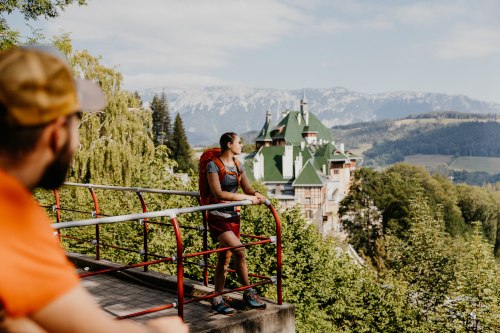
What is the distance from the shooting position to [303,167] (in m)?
92.8

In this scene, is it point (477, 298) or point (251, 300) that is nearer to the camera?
point (251, 300)

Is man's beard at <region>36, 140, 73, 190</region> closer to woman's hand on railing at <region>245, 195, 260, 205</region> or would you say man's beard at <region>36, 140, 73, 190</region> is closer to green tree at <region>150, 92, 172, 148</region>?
woman's hand on railing at <region>245, 195, 260, 205</region>

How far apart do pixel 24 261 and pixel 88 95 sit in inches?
19.1

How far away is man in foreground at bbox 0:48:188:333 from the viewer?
3.50ft

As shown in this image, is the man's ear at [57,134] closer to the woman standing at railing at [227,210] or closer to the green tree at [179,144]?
the woman standing at railing at [227,210]

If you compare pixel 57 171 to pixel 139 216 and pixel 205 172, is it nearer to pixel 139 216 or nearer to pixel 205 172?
pixel 139 216

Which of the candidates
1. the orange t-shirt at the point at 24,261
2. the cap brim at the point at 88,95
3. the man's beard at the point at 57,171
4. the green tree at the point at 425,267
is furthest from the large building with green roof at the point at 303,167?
the orange t-shirt at the point at 24,261

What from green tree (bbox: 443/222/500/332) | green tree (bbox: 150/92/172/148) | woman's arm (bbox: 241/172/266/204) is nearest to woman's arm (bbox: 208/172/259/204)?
woman's arm (bbox: 241/172/266/204)

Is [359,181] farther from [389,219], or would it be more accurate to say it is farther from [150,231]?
[150,231]

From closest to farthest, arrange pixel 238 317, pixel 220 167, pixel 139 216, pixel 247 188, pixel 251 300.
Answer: pixel 139 216
pixel 238 317
pixel 220 167
pixel 251 300
pixel 247 188

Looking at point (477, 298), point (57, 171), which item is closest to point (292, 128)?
point (477, 298)

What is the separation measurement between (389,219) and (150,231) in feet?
172

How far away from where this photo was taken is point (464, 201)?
88.4 metres

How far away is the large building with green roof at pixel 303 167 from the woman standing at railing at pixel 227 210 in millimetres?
72722
